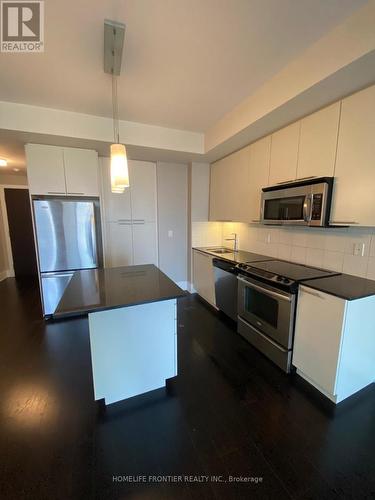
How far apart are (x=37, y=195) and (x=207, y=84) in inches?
96.0

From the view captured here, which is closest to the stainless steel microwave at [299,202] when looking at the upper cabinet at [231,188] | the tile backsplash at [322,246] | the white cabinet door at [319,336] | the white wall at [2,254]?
the tile backsplash at [322,246]

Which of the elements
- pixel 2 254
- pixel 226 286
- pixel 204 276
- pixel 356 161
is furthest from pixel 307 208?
pixel 2 254

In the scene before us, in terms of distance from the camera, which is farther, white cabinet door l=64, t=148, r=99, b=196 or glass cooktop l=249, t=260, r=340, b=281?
white cabinet door l=64, t=148, r=99, b=196

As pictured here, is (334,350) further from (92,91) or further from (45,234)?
(45,234)

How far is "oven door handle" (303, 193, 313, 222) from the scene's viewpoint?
1.95 meters

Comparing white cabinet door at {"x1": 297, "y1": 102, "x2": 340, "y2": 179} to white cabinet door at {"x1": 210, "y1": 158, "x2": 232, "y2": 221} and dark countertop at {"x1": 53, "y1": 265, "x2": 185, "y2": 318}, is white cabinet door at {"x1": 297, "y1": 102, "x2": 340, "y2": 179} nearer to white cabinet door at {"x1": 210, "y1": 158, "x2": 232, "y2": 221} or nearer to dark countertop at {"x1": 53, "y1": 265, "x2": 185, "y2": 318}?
white cabinet door at {"x1": 210, "y1": 158, "x2": 232, "y2": 221}

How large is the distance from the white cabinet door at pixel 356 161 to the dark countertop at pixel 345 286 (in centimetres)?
49

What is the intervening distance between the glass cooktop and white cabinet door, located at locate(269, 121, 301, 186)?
0.91 m

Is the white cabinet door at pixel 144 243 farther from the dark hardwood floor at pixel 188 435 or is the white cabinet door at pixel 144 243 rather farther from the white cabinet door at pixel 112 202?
the dark hardwood floor at pixel 188 435

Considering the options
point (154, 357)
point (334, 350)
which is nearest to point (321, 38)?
point (334, 350)

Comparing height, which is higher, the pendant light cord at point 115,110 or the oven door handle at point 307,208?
the pendant light cord at point 115,110

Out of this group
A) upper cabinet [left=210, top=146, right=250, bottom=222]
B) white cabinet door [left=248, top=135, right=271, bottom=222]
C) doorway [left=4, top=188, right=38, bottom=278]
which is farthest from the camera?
doorway [left=4, top=188, right=38, bottom=278]

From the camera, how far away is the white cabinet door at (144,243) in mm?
3871

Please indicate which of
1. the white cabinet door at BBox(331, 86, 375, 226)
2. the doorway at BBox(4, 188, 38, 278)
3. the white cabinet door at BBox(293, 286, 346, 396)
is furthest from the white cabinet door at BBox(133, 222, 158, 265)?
the doorway at BBox(4, 188, 38, 278)
